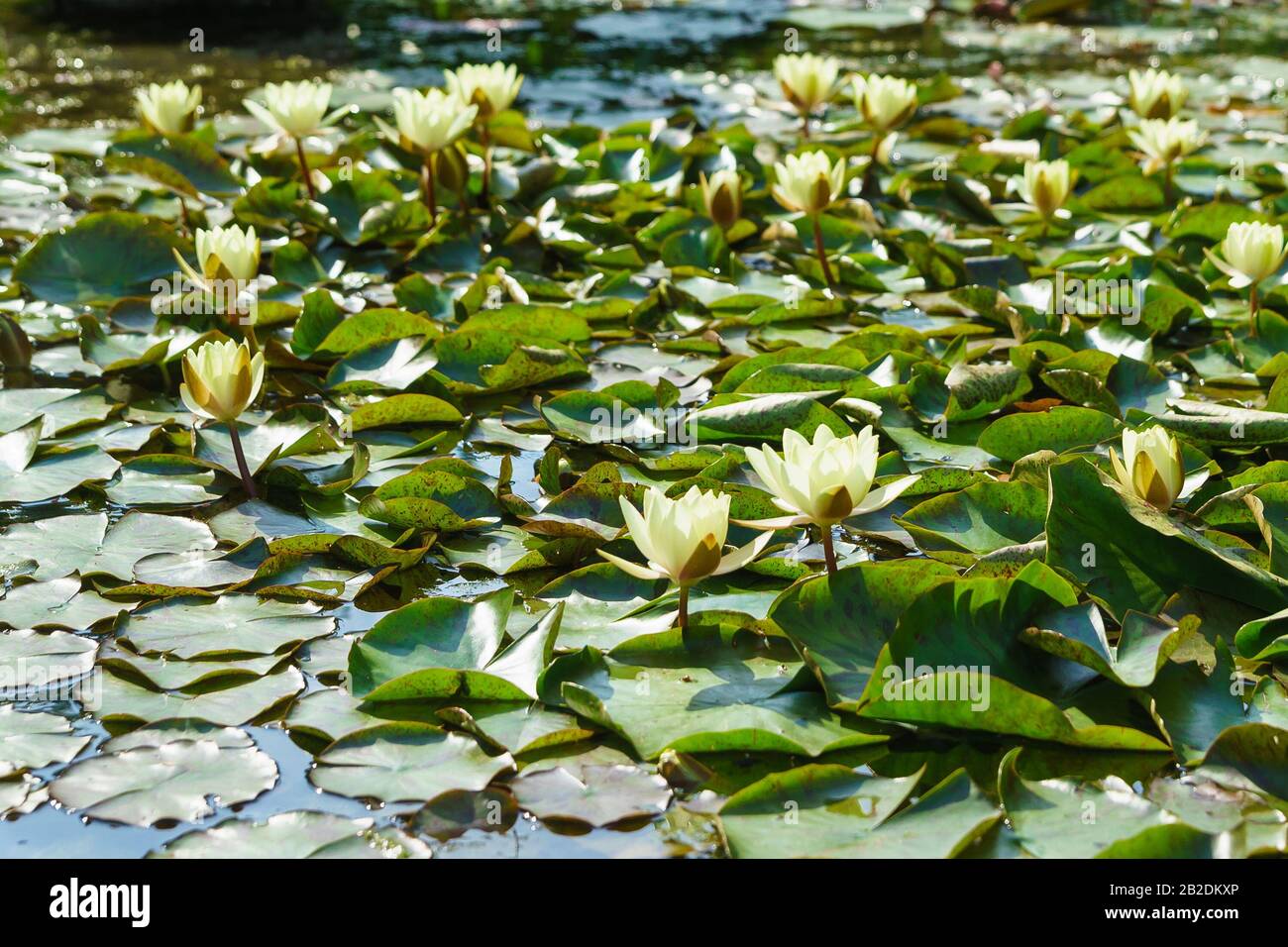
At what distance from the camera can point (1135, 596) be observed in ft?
8.03

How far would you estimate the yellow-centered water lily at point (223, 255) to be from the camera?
351cm

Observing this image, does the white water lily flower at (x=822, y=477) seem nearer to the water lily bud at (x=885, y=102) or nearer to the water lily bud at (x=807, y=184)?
the water lily bud at (x=807, y=184)

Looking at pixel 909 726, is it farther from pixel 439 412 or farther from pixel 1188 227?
pixel 1188 227

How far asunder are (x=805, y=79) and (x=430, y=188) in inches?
67.8

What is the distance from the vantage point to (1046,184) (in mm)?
4438

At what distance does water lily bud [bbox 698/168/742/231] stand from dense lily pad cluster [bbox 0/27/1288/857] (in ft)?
0.05

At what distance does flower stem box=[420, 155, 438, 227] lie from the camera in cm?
458

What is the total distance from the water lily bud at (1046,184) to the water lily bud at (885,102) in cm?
73

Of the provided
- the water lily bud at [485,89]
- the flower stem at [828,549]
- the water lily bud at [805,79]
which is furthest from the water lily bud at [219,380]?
the water lily bud at [805,79]

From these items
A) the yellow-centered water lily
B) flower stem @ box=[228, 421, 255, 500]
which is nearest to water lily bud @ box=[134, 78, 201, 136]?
the yellow-centered water lily

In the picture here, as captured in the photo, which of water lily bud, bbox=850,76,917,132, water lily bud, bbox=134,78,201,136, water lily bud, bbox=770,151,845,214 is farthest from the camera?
water lily bud, bbox=134,78,201,136

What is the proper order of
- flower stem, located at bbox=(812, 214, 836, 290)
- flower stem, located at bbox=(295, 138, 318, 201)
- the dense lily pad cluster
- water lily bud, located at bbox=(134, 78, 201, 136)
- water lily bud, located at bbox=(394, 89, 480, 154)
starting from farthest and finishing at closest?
→ 1. water lily bud, located at bbox=(134, 78, 201, 136)
2. flower stem, located at bbox=(295, 138, 318, 201)
3. water lily bud, located at bbox=(394, 89, 480, 154)
4. flower stem, located at bbox=(812, 214, 836, 290)
5. the dense lily pad cluster

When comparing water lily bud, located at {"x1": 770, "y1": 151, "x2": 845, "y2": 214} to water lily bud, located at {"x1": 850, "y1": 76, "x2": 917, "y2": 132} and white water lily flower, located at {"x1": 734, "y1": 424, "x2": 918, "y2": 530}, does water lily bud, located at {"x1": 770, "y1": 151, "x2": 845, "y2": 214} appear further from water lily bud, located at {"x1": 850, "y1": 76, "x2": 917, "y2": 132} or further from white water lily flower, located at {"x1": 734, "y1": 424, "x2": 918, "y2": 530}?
white water lily flower, located at {"x1": 734, "y1": 424, "x2": 918, "y2": 530}
